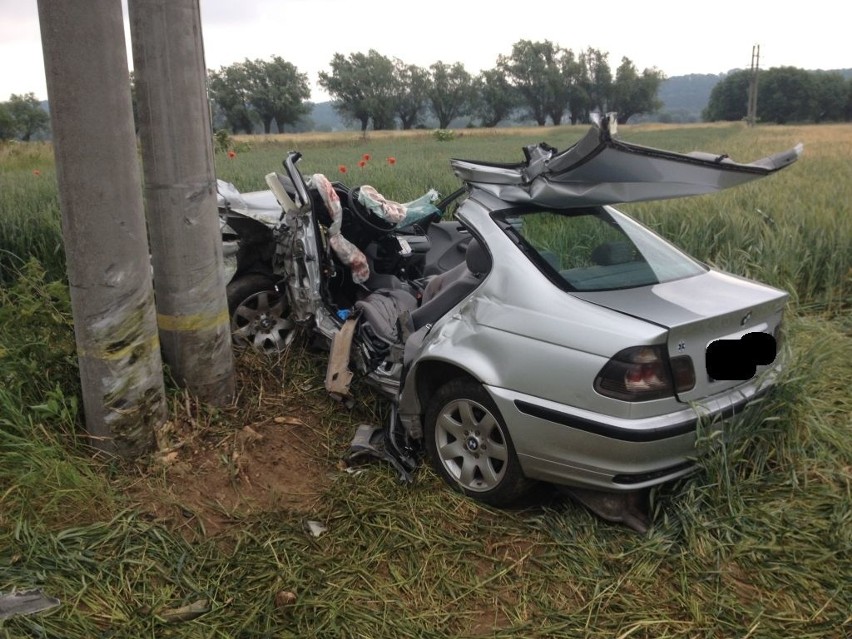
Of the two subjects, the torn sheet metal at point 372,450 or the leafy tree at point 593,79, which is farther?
the leafy tree at point 593,79

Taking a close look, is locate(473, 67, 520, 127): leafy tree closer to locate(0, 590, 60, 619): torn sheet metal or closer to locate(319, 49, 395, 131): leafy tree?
locate(319, 49, 395, 131): leafy tree

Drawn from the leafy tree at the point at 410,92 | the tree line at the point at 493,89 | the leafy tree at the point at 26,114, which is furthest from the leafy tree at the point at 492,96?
the leafy tree at the point at 26,114

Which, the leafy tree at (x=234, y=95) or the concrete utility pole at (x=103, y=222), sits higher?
the leafy tree at (x=234, y=95)

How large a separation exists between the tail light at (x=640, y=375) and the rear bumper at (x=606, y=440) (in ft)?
0.35

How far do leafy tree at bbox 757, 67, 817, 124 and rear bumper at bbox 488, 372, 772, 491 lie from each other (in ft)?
330

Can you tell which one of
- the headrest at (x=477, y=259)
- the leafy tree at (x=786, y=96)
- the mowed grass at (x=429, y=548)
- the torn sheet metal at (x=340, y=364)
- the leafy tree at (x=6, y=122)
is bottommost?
the mowed grass at (x=429, y=548)

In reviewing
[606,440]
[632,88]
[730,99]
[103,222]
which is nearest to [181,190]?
[103,222]

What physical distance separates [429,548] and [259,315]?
2.60 m

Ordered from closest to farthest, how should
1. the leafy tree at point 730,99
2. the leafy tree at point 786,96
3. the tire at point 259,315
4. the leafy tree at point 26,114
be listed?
the tire at point 259,315, the leafy tree at point 26,114, the leafy tree at point 786,96, the leafy tree at point 730,99

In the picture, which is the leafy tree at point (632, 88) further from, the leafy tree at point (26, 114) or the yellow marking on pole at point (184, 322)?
the yellow marking on pole at point (184, 322)

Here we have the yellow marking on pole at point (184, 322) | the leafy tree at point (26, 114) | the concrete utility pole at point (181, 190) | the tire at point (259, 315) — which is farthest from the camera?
the leafy tree at point (26, 114)

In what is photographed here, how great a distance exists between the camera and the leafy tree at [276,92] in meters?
80.8

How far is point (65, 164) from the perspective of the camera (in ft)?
10.8

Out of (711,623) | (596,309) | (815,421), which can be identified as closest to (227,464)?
(596,309)
